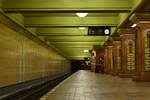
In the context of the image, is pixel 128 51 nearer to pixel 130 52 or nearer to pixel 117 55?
pixel 130 52

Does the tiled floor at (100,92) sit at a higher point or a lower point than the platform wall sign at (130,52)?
lower

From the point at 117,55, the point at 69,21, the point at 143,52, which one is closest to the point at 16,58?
the point at 69,21

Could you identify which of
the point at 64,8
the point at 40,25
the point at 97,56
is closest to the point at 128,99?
the point at 64,8

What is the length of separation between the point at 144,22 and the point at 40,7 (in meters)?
4.72

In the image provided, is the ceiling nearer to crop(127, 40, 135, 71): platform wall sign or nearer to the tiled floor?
crop(127, 40, 135, 71): platform wall sign

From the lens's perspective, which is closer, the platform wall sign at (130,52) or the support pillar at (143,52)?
the support pillar at (143,52)

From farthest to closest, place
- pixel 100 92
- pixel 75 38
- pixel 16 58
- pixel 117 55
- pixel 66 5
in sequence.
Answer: pixel 75 38 < pixel 117 55 < pixel 16 58 < pixel 66 5 < pixel 100 92

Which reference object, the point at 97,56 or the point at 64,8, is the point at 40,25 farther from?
the point at 97,56

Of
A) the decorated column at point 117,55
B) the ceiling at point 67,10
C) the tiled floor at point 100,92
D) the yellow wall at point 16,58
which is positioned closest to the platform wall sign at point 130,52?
the ceiling at point 67,10

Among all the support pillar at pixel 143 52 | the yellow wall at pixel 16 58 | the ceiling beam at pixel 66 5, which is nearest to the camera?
the ceiling beam at pixel 66 5

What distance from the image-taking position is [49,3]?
11.9 meters

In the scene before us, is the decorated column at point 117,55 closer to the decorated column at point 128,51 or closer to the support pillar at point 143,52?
the decorated column at point 128,51

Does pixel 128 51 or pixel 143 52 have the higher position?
pixel 128 51

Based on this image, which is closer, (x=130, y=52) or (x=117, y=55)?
(x=130, y=52)
